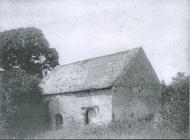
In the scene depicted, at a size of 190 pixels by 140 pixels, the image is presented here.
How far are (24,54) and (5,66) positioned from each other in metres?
3.35

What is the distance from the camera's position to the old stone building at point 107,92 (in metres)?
24.3

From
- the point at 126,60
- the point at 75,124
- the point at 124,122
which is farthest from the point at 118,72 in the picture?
the point at 75,124

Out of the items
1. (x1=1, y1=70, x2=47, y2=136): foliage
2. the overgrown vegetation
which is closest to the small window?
the overgrown vegetation

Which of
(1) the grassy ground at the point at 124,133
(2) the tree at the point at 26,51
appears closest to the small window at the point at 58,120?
(1) the grassy ground at the point at 124,133

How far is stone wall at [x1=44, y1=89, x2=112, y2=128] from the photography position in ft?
78.8

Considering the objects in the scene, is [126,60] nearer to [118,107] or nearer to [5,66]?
[118,107]

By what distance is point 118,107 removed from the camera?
24.1 metres

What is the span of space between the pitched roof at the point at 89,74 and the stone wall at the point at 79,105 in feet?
1.82

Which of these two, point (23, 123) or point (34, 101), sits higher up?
point (34, 101)

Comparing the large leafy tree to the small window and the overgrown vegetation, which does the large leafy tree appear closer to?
the overgrown vegetation

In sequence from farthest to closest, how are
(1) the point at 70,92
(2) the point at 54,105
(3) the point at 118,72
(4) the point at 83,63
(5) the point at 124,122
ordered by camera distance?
(4) the point at 83,63, (2) the point at 54,105, (1) the point at 70,92, (3) the point at 118,72, (5) the point at 124,122

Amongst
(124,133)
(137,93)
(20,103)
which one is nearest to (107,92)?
(137,93)

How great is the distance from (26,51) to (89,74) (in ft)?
58.8

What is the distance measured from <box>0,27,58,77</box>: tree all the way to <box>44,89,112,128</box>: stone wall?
14.9m
